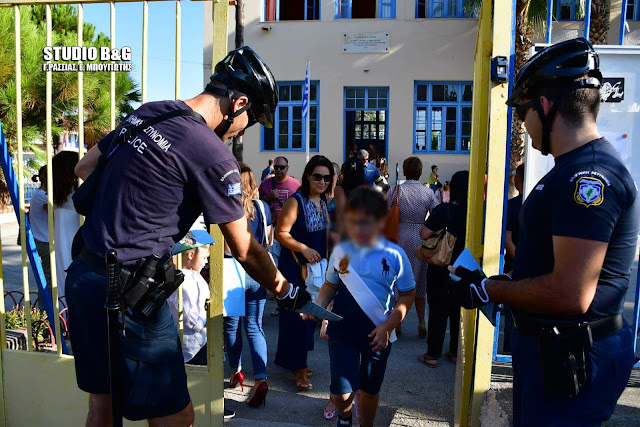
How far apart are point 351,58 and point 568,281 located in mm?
17847

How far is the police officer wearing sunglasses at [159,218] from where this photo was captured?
7.20 ft

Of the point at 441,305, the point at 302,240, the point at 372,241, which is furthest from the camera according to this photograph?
the point at 441,305

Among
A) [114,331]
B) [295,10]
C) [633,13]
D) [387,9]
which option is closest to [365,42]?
[387,9]

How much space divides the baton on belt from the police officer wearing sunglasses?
0.06 m

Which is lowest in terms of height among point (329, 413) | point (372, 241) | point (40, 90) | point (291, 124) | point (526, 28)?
point (329, 413)

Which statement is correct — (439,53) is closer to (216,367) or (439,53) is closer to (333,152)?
(333,152)

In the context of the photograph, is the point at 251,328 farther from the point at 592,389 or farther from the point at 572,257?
the point at 572,257

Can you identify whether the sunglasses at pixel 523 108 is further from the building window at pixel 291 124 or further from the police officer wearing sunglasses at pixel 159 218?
the building window at pixel 291 124

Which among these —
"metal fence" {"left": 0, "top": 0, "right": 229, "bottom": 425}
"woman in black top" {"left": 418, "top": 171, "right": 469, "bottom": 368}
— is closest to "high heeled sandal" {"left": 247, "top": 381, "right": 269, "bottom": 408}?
"metal fence" {"left": 0, "top": 0, "right": 229, "bottom": 425}

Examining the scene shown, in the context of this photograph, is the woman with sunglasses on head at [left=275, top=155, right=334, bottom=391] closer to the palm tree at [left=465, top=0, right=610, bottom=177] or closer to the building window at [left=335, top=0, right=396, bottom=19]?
the palm tree at [left=465, top=0, right=610, bottom=177]

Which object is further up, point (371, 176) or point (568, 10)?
point (568, 10)

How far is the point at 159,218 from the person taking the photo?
2.24 metres

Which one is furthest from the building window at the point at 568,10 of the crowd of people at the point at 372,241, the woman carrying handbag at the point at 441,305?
the crowd of people at the point at 372,241

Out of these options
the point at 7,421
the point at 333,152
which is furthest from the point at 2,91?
the point at 333,152
